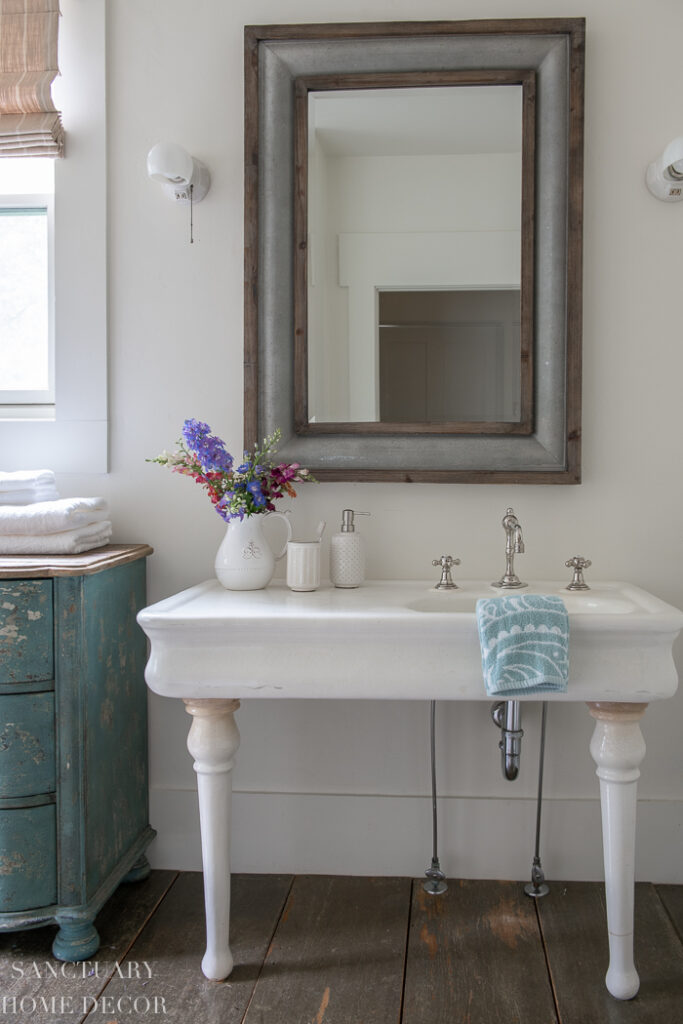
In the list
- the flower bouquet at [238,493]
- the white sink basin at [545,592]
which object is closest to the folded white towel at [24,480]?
the flower bouquet at [238,493]

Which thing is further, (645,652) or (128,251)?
(128,251)

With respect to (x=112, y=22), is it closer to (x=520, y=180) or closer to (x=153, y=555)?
(x=520, y=180)

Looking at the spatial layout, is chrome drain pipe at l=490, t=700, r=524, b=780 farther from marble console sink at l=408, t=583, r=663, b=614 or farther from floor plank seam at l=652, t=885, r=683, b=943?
floor plank seam at l=652, t=885, r=683, b=943

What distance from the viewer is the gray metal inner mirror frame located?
1916 mm

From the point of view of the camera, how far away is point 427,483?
2.00 m

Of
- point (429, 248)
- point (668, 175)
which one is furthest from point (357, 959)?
point (668, 175)

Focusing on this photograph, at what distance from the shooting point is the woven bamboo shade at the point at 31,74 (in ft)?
6.59

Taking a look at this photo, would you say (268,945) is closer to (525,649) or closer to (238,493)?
(525,649)

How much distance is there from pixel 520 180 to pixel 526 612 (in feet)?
3.64

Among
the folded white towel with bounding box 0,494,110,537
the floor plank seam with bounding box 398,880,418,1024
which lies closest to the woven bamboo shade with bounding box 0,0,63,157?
the folded white towel with bounding box 0,494,110,537

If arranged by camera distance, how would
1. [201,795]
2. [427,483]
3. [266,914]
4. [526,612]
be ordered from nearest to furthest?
[526,612]
[201,795]
[266,914]
[427,483]

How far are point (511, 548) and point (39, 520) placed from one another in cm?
Answer: 108

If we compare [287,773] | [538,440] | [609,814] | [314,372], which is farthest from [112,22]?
[609,814]

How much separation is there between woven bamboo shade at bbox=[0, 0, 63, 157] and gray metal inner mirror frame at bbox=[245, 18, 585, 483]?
0.51 m
